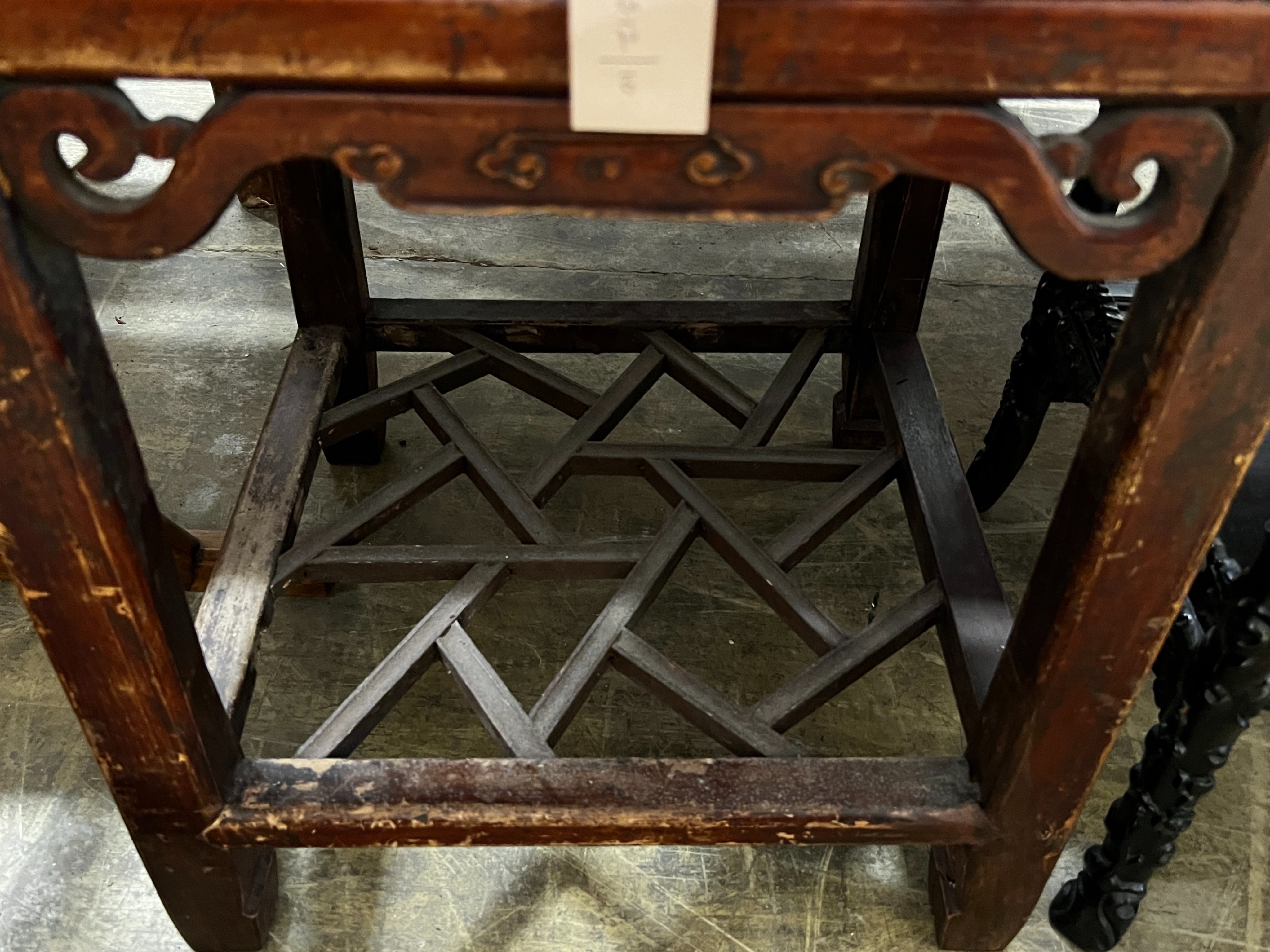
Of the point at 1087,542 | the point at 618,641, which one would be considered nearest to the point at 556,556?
the point at 618,641

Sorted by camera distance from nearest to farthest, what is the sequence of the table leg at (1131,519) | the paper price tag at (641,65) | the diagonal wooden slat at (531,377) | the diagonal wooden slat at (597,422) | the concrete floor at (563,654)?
1. the paper price tag at (641,65)
2. the table leg at (1131,519)
3. the concrete floor at (563,654)
4. the diagonal wooden slat at (597,422)
5. the diagonal wooden slat at (531,377)

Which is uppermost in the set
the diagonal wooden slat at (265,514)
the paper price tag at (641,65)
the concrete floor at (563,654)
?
the paper price tag at (641,65)

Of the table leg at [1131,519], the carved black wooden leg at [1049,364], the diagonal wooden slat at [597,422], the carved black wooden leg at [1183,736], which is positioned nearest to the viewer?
the table leg at [1131,519]

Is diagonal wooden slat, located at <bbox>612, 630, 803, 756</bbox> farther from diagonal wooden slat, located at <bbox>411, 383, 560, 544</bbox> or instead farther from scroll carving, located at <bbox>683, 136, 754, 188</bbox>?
scroll carving, located at <bbox>683, 136, 754, 188</bbox>

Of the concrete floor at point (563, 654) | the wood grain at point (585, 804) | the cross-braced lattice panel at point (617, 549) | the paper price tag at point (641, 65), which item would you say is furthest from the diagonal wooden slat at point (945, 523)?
the paper price tag at point (641, 65)

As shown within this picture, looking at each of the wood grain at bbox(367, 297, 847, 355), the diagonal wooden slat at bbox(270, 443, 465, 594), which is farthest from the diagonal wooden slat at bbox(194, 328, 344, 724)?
the wood grain at bbox(367, 297, 847, 355)

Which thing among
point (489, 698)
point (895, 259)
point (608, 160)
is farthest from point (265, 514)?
point (895, 259)

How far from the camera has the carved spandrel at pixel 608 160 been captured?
619 mm

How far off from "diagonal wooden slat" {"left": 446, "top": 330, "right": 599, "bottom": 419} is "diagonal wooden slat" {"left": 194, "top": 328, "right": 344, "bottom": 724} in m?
0.20

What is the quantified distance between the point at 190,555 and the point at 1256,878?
1.41 m

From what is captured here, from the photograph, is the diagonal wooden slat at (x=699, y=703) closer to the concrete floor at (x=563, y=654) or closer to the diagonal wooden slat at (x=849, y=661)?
the diagonal wooden slat at (x=849, y=661)

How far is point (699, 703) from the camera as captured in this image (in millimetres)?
1158

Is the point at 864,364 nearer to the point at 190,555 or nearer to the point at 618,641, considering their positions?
the point at 618,641

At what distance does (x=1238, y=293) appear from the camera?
0.67m
